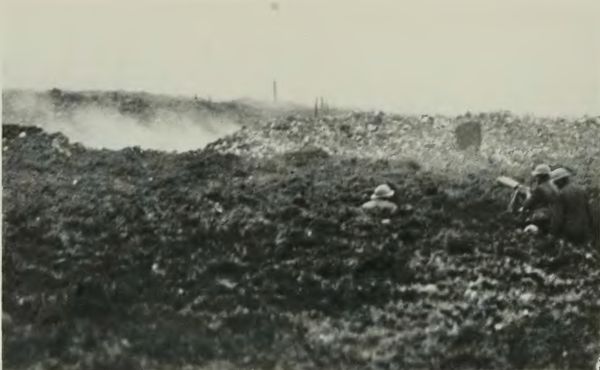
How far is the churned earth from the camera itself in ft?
5.58

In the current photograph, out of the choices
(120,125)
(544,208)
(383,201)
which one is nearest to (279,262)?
(383,201)

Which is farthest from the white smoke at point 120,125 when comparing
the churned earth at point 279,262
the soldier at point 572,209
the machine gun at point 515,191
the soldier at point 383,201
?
the soldier at point 572,209

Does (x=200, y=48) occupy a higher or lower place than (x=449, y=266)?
higher

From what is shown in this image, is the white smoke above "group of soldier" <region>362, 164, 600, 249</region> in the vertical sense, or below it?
above

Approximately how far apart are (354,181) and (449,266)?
10.6 inches

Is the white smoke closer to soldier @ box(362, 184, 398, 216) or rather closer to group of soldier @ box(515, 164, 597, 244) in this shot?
soldier @ box(362, 184, 398, 216)

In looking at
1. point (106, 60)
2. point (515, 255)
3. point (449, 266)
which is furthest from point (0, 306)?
point (515, 255)

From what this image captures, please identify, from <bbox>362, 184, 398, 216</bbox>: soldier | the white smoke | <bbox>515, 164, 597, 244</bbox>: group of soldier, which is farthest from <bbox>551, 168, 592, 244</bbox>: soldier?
the white smoke

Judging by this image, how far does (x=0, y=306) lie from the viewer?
170cm

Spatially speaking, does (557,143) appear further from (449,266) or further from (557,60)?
(449,266)

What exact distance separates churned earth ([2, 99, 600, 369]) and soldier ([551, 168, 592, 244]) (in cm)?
3

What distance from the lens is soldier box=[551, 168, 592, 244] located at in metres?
1.76

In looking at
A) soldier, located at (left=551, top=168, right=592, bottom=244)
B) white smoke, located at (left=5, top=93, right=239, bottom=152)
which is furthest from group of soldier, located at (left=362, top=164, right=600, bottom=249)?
white smoke, located at (left=5, top=93, right=239, bottom=152)

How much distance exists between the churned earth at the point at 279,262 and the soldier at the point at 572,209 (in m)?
0.03
